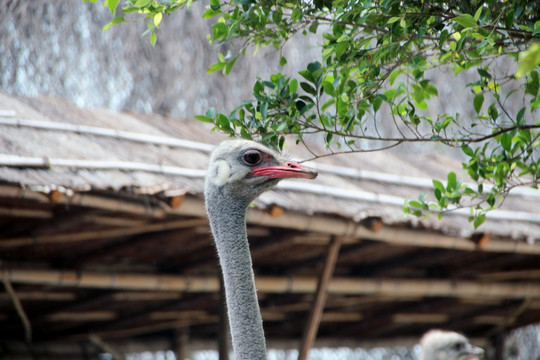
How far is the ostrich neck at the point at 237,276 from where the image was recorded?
11.2 ft

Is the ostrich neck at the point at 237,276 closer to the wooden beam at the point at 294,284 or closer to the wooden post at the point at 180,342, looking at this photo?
the wooden beam at the point at 294,284

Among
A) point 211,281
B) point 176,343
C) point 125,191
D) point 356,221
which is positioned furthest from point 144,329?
point 125,191

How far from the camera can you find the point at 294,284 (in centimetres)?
729

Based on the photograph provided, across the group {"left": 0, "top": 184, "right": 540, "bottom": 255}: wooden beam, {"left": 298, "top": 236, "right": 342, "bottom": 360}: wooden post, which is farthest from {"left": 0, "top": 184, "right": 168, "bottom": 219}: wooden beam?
{"left": 298, "top": 236, "right": 342, "bottom": 360}: wooden post

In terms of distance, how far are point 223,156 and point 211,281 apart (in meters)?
3.39

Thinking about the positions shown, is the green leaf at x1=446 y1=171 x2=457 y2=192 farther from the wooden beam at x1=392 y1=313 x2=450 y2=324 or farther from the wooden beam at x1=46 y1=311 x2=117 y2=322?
the wooden beam at x1=392 y1=313 x2=450 y2=324

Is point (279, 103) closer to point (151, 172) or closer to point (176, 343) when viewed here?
point (151, 172)

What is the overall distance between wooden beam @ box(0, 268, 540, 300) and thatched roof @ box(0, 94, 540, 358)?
1 cm

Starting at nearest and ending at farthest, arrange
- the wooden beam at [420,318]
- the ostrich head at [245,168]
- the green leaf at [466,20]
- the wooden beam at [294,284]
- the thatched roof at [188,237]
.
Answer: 1. the green leaf at [466,20]
2. the ostrich head at [245,168]
3. the thatched roof at [188,237]
4. the wooden beam at [294,284]
5. the wooden beam at [420,318]

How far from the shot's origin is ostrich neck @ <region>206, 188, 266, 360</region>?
3.41 meters

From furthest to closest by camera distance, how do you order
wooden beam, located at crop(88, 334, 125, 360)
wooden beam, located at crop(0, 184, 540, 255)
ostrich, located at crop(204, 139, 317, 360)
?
wooden beam, located at crop(88, 334, 125, 360)
wooden beam, located at crop(0, 184, 540, 255)
ostrich, located at crop(204, 139, 317, 360)

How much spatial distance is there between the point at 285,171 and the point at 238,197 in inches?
8.2

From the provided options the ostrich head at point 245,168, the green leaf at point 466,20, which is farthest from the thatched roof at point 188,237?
the green leaf at point 466,20

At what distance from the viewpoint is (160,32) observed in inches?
362
